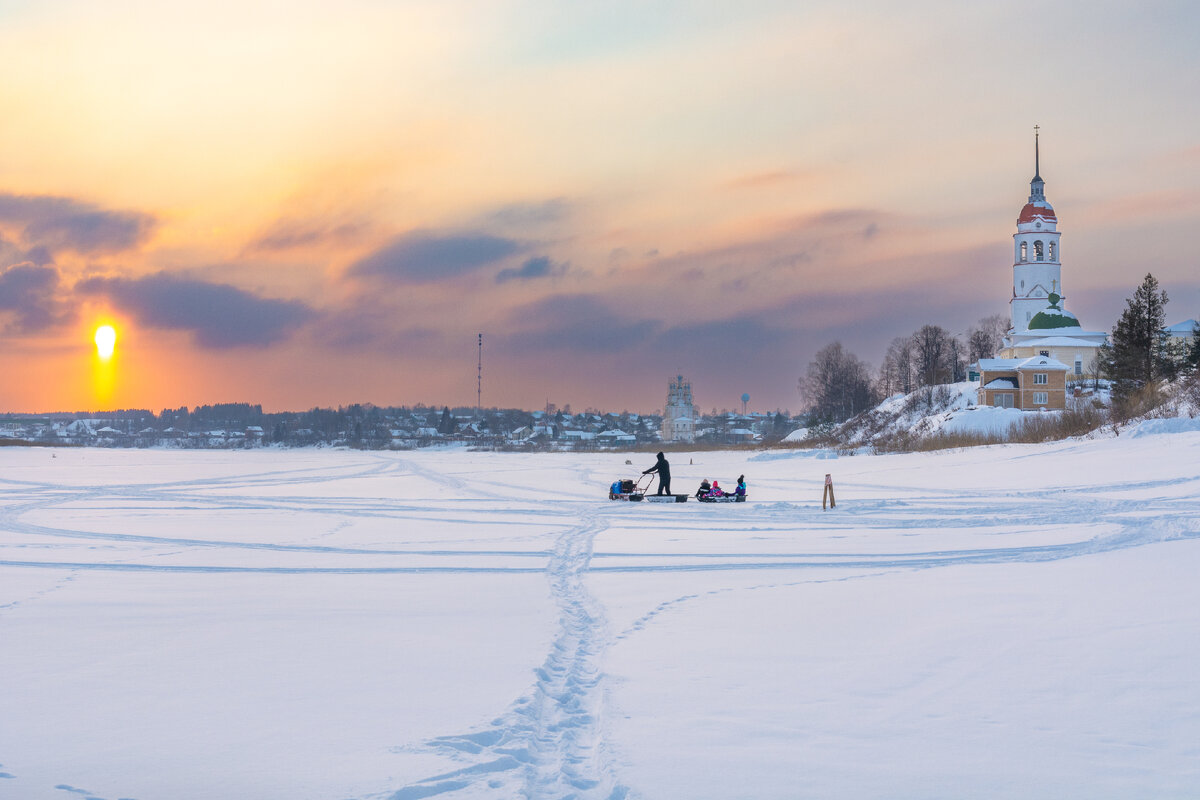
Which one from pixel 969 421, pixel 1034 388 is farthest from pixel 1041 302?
pixel 969 421

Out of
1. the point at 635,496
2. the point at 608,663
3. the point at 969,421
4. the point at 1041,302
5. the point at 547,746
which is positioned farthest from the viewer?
the point at 1041,302

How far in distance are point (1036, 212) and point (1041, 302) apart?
10.5m

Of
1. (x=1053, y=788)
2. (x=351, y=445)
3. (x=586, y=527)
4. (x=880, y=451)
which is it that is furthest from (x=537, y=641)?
(x=351, y=445)

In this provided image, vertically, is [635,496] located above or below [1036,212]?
below

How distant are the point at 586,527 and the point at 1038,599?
36.1 feet

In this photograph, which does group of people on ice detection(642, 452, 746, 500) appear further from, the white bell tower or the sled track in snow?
the white bell tower

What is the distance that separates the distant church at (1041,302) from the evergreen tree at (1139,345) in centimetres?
1723

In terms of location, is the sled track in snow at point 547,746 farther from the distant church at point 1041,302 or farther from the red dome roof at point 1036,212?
the red dome roof at point 1036,212

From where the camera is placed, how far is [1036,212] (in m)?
102

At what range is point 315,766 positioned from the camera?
Answer: 5.80 metres

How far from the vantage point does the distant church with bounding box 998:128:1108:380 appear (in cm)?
8756

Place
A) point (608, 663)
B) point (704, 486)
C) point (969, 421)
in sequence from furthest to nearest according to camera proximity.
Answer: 1. point (969, 421)
2. point (704, 486)
3. point (608, 663)

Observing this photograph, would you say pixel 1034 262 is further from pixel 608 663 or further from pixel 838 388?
pixel 608 663

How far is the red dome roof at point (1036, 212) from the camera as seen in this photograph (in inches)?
4001
